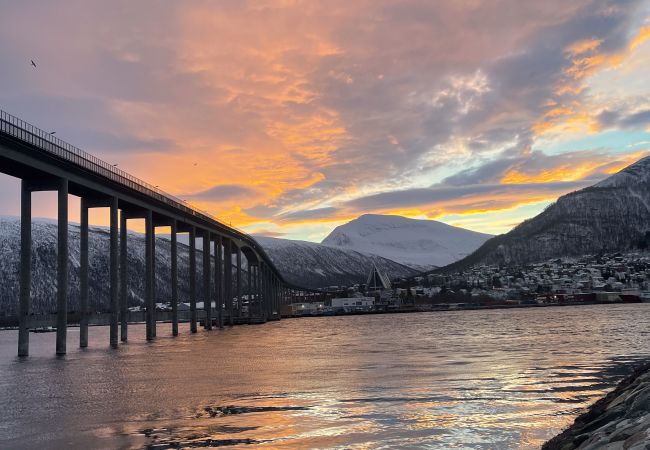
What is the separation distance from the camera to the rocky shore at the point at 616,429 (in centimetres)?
1274

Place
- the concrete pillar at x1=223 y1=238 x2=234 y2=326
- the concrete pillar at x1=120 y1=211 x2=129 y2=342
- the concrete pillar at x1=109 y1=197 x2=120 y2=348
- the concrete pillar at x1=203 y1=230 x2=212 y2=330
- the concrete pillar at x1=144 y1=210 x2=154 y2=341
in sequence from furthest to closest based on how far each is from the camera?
the concrete pillar at x1=223 y1=238 x2=234 y2=326 < the concrete pillar at x1=203 y1=230 x2=212 y2=330 < the concrete pillar at x1=144 y1=210 x2=154 y2=341 < the concrete pillar at x1=120 y1=211 x2=129 y2=342 < the concrete pillar at x1=109 y1=197 x2=120 y2=348

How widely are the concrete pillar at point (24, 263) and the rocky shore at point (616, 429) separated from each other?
57694 millimetres

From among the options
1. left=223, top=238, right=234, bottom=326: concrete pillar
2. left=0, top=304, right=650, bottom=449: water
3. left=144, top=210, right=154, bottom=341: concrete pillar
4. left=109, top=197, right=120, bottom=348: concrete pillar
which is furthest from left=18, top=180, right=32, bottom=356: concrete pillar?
left=223, top=238, right=234, bottom=326: concrete pillar

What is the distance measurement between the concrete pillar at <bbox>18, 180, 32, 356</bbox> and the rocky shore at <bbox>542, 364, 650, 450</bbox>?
2271 inches

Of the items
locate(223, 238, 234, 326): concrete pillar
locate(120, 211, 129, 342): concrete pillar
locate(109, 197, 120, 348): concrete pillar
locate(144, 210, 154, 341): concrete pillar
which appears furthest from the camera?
locate(223, 238, 234, 326): concrete pillar

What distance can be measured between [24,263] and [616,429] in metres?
63.1

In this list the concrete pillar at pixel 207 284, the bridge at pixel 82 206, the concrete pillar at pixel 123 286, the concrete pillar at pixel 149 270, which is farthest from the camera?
the concrete pillar at pixel 207 284

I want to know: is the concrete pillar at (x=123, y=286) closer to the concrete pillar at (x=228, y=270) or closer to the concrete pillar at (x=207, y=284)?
the concrete pillar at (x=207, y=284)

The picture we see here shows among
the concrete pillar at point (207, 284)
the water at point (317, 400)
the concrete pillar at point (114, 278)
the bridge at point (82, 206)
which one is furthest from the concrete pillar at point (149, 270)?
the water at point (317, 400)

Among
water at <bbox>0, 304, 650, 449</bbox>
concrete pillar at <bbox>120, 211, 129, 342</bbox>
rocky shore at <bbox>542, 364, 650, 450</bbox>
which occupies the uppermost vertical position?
concrete pillar at <bbox>120, 211, 129, 342</bbox>

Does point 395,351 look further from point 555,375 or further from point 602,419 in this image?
point 602,419

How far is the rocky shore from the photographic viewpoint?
12.7 meters

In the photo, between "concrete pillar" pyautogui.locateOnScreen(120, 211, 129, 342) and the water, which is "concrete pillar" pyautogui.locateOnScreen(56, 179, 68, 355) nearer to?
the water

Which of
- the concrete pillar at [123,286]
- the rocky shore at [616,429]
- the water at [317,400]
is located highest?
the concrete pillar at [123,286]
